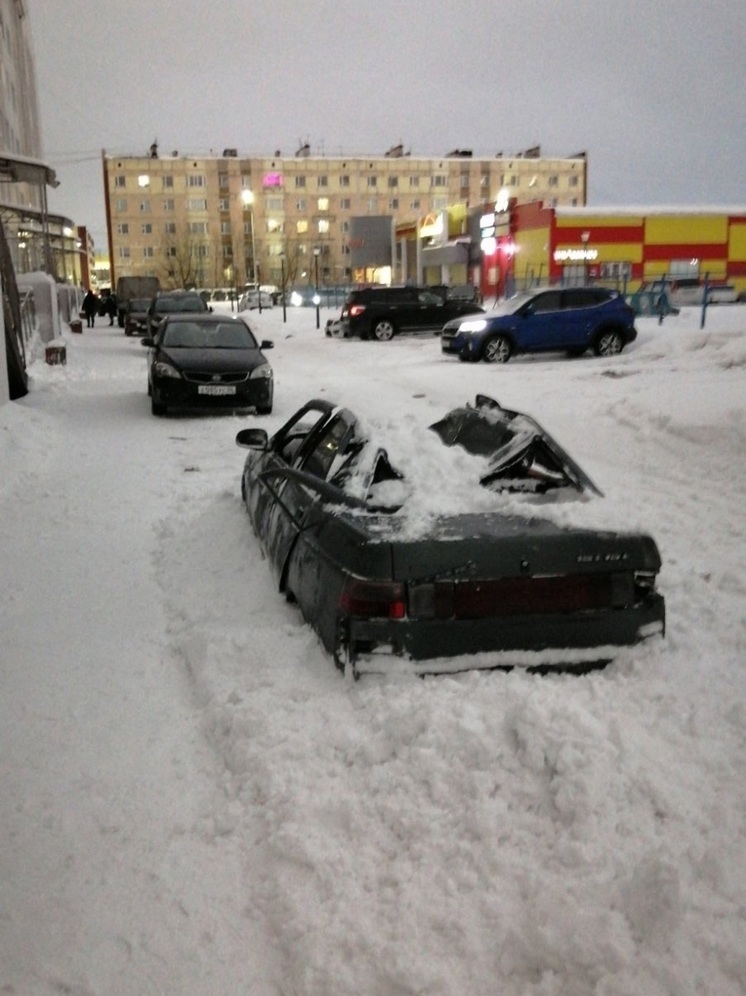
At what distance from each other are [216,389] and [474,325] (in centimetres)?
1008

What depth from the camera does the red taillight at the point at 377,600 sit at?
3.90 metres

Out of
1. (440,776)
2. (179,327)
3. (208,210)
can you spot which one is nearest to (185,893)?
(440,776)

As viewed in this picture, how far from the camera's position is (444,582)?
12.9 feet

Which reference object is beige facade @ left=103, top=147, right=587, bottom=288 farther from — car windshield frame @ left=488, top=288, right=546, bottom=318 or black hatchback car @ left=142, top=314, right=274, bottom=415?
black hatchback car @ left=142, top=314, right=274, bottom=415

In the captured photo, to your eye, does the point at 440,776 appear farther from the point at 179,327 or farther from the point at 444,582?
the point at 179,327

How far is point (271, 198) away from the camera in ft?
343

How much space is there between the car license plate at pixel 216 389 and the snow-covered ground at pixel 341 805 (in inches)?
308

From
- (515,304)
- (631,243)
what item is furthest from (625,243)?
(515,304)

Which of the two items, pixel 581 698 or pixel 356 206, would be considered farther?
pixel 356 206

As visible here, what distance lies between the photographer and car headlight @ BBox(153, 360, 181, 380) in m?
14.2

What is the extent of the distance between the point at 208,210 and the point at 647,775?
10779 cm

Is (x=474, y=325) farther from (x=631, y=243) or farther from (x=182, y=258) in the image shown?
(x=182, y=258)

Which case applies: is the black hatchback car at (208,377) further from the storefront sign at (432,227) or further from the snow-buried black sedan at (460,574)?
the storefront sign at (432,227)

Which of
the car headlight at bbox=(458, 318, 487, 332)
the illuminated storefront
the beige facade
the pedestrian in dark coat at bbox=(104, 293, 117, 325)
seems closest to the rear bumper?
the car headlight at bbox=(458, 318, 487, 332)
